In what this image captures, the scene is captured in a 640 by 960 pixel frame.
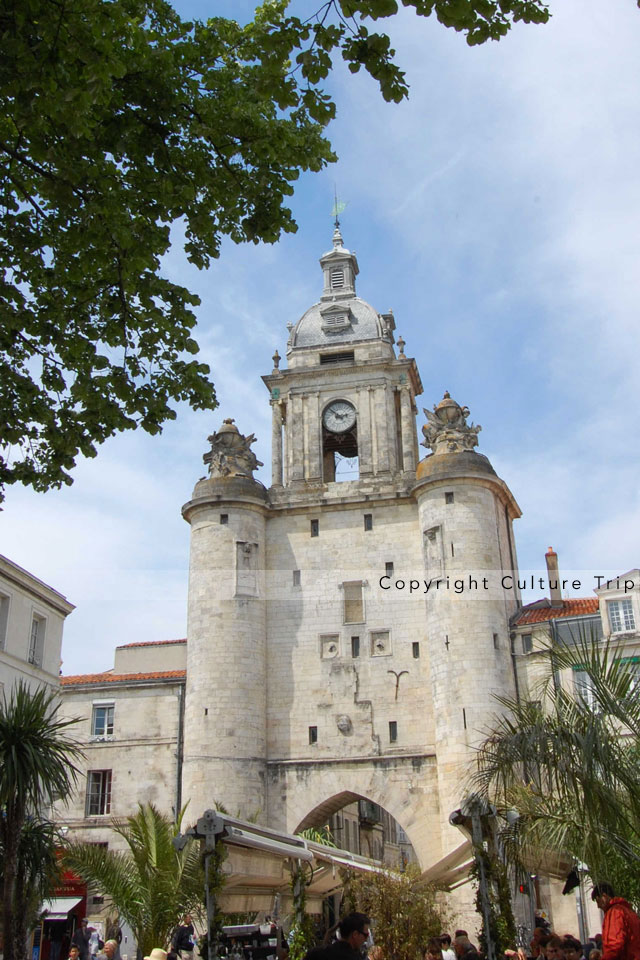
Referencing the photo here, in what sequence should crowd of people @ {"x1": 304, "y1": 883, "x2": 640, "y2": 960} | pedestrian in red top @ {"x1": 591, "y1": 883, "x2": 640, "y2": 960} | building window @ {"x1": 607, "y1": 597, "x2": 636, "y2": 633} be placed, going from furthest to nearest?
building window @ {"x1": 607, "y1": 597, "x2": 636, "y2": 633}, pedestrian in red top @ {"x1": 591, "y1": 883, "x2": 640, "y2": 960}, crowd of people @ {"x1": 304, "y1": 883, "x2": 640, "y2": 960}

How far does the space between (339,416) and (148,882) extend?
23.3 meters

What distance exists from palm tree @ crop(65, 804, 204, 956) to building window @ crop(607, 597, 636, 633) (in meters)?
17.7

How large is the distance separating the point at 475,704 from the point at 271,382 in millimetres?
14593

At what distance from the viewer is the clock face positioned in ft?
120

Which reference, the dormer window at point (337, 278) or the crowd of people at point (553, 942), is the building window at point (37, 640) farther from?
the dormer window at point (337, 278)

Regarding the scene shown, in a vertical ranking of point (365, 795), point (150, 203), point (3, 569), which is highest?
point (3, 569)

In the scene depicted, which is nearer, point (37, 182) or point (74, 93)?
point (74, 93)

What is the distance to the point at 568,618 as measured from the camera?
3081cm

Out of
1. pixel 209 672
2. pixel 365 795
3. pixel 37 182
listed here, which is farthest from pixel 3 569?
pixel 37 182

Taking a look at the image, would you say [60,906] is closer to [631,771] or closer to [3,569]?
[3,569]

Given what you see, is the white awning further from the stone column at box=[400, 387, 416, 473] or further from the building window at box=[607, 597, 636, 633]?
the stone column at box=[400, 387, 416, 473]

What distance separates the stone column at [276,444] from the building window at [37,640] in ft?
40.0

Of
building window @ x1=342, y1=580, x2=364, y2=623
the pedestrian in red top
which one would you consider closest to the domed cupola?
building window @ x1=342, y1=580, x2=364, y2=623

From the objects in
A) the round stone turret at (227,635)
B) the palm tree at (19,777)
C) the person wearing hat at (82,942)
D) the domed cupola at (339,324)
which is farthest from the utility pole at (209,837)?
the domed cupola at (339,324)
